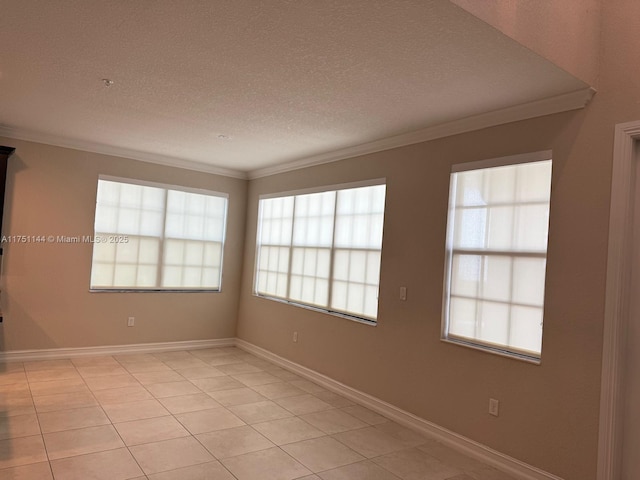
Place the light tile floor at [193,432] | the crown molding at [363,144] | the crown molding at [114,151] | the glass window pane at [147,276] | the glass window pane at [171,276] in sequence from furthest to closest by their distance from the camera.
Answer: the glass window pane at [171,276] → the glass window pane at [147,276] → the crown molding at [114,151] → the crown molding at [363,144] → the light tile floor at [193,432]

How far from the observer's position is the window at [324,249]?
4438 mm

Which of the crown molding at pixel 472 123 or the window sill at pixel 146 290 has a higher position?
the crown molding at pixel 472 123

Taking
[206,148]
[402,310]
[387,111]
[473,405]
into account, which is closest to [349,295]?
[402,310]

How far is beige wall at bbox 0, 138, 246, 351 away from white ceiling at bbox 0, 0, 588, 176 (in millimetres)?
776

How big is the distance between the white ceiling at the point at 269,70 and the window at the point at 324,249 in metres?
0.78

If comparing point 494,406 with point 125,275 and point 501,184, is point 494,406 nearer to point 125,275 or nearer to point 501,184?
point 501,184

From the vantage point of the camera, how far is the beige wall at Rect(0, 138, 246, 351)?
4.95m

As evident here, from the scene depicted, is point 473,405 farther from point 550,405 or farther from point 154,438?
point 154,438

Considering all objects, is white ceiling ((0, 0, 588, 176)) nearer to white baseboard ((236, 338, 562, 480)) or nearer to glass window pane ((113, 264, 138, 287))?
glass window pane ((113, 264, 138, 287))

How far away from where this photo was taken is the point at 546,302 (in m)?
2.94

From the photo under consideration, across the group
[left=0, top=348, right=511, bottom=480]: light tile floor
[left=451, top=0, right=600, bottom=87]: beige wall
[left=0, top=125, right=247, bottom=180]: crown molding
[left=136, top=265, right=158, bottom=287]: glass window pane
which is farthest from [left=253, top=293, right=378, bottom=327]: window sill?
[left=451, top=0, right=600, bottom=87]: beige wall

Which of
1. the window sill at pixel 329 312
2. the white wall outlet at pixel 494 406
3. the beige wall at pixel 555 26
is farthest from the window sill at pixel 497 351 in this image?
the beige wall at pixel 555 26

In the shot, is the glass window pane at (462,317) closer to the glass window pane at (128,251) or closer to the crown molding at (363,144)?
the crown molding at (363,144)

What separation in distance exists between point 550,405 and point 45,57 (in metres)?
3.89
